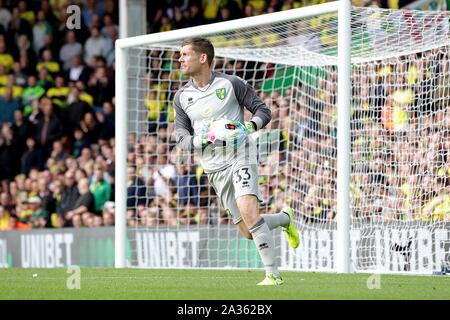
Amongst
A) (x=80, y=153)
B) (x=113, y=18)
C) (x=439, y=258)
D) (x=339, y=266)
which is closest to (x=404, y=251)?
(x=439, y=258)

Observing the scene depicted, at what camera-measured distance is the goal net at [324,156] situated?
12.1 meters

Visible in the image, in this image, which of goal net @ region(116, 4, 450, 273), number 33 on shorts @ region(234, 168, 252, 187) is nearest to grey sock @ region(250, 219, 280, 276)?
number 33 on shorts @ region(234, 168, 252, 187)

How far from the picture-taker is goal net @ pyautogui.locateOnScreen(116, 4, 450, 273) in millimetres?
12070

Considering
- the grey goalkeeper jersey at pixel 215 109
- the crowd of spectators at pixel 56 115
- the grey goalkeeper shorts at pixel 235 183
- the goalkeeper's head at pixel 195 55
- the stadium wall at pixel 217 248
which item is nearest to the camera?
the grey goalkeeper shorts at pixel 235 183

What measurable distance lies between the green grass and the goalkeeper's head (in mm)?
1805

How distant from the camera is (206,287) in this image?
346 inches

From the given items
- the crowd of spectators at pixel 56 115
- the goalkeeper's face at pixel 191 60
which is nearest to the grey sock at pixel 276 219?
the goalkeeper's face at pixel 191 60

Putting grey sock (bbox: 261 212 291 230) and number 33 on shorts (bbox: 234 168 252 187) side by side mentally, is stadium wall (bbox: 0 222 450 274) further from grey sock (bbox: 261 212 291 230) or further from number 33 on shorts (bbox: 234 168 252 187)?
number 33 on shorts (bbox: 234 168 252 187)

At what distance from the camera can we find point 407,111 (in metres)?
12.6

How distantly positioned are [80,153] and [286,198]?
562cm

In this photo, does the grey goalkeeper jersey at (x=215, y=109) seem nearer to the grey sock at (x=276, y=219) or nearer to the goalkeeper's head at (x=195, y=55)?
the goalkeeper's head at (x=195, y=55)

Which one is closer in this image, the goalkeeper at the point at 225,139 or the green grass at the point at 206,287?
the green grass at the point at 206,287

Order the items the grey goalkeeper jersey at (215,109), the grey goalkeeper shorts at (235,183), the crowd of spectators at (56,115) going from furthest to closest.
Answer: the crowd of spectators at (56,115) < the grey goalkeeper jersey at (215,109) < the grey goalkeeper shorts at (235,183)

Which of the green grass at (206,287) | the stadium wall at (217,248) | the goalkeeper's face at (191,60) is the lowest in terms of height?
the stadium wall at (217,248)
